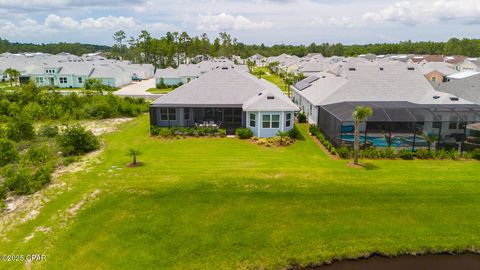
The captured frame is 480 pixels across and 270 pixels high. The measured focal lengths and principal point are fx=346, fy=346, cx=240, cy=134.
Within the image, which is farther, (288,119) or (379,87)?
(379,87)

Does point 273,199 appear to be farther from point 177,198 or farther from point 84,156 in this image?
point 84,156

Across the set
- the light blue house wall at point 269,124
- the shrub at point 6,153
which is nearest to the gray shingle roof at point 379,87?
the light blue house wall at point 269,124

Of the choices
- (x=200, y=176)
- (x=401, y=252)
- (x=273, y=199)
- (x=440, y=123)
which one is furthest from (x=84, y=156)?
(x=440, y=123)

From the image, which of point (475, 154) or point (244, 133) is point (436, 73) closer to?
point (475, 154)

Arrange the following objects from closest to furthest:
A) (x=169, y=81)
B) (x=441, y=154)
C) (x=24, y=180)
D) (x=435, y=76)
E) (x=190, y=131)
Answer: (x=24, y=180)
(x=441, y=154)
(x=190, y=131)
(x=435, y=76)
(x=169, y=81)

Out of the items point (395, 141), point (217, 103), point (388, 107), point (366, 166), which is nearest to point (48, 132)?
point (217, 103)

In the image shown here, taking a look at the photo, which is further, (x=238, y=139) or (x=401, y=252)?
(x=238, y=139)

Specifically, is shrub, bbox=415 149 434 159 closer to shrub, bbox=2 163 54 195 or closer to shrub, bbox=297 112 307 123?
shrub, bbox=297 112 307 123

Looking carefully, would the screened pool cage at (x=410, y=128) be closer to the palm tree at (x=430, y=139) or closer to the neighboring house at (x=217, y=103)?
the palm tree at (x=430, y=139)
